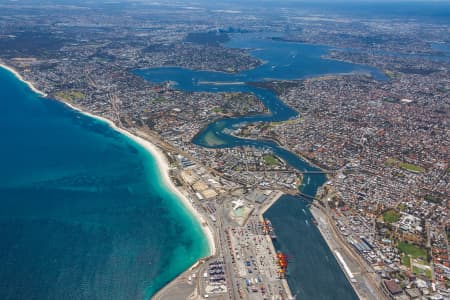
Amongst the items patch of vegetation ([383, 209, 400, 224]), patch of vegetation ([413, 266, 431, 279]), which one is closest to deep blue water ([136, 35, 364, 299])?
patch of vegetation ([413, 266, 431, 279])

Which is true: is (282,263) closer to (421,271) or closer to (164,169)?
(421,271)

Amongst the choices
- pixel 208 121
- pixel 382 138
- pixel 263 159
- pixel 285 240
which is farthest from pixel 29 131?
pixel 382 138

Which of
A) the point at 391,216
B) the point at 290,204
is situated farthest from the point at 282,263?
the point at 391,216

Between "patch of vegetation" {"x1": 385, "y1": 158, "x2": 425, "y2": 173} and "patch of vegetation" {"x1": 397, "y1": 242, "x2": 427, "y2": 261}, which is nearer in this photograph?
"patch of vegetation" {"x1": 397, "y1": 242, "x2": 427, "y2": 261}

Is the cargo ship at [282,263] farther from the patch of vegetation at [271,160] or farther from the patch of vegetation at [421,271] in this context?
the patch of vegetation at [271,160]

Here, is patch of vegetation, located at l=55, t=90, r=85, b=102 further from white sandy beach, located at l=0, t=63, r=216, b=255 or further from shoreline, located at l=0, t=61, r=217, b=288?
white sandy beach, located at l=0, t=63, r=216, b=255

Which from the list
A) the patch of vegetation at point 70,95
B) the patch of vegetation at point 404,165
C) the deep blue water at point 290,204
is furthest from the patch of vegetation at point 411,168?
the patch of vegetation at point 70,95

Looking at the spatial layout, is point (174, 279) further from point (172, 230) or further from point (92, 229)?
point (92, 229)
